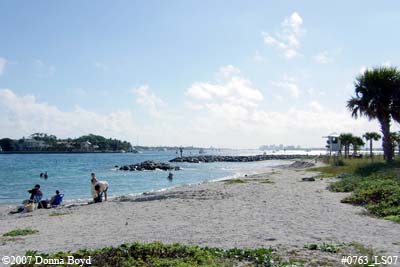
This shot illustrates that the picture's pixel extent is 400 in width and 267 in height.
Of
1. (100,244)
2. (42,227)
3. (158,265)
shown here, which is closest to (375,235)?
(158,265)

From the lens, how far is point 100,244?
8.63 metres

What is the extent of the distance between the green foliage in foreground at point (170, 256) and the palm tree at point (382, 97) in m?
27.0

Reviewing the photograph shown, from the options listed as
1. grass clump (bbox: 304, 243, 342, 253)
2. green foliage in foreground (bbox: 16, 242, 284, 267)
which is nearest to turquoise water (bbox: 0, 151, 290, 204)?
green foliage in foreground (bbox: 16, 242, 284, 267)

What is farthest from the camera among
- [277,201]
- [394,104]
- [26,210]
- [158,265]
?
[394,104]

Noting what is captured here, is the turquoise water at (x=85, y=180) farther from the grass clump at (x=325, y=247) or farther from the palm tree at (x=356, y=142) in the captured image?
the grass clump at (x=325, y=247)

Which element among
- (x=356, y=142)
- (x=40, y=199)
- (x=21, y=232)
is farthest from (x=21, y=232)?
(x=356, y=142)

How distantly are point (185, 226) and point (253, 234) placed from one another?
2284mm

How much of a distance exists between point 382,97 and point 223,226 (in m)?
24.4

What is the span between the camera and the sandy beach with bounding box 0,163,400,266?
28.1 feet

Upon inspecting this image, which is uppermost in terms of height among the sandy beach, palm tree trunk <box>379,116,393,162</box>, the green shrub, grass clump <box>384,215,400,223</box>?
palm tree trunk <box>379,116,393,162</box>

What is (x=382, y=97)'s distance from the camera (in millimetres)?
30250

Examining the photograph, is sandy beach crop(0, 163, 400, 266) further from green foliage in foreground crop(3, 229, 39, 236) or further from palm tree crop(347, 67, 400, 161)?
palm tree crop(347, 67, 400, 161)

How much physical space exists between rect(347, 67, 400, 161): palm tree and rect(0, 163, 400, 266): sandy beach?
56.4 ft

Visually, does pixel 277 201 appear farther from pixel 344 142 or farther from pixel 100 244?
pixel 344 142
